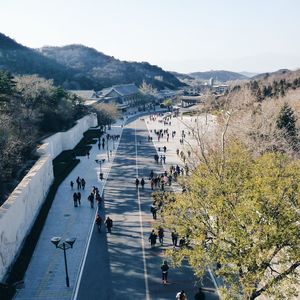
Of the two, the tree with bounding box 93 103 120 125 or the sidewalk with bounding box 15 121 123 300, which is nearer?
the sidewalk with bounding box 15 121 123 300

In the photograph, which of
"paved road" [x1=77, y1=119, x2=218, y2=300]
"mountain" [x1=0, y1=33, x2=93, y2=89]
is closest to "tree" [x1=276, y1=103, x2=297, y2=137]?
"paved road" [x1=77, y1=119, x2=218, y2=300]

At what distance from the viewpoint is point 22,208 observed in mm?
19641

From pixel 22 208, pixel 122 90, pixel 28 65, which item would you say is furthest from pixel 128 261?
pixel 28 65

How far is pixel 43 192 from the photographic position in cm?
2603

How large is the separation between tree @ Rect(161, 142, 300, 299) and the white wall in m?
7.15

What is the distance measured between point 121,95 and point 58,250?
89.7 m

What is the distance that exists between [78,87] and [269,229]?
11307 centimetres

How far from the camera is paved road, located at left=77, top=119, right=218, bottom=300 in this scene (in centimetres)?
1491

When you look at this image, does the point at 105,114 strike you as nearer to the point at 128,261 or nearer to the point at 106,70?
the point at 128,261

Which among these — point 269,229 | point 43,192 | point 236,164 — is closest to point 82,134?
point 43,192

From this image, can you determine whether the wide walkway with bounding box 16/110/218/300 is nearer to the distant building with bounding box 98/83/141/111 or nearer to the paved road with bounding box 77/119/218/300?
the paved road with bounding box 77/119/218/300

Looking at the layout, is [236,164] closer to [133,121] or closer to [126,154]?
[126,154]

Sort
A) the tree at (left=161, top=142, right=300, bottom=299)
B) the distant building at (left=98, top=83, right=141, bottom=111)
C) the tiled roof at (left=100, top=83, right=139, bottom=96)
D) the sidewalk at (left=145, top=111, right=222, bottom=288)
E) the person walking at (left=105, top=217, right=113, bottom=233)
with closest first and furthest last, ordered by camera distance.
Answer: the tree at (left=161, top=142, right=300, bottom=299) → the person walking at (left=105, top=217, right=113, bottom=233) → the sidewalk at (left=145, top=111, right=222, bottom=288) → the distant building at (left=98, top=83, right=141, bottom=111) → the tiled roof at (left=100, top=83, right=139, bottom=96)

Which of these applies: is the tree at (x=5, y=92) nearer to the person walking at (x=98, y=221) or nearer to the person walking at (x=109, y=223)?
the person walking at (x=98, y=221)
